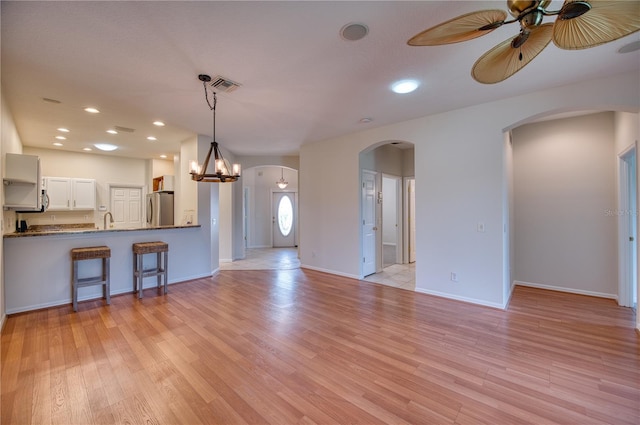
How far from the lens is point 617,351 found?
2.40m

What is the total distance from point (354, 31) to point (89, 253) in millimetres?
4216

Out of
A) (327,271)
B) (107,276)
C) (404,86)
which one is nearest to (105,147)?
(107,276)

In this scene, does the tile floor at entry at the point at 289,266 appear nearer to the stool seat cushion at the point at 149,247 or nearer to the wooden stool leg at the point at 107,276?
the stool seat cushion at the point at 149,247

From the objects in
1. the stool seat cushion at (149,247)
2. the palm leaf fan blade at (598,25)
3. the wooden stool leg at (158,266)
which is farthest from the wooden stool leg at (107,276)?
the palm leaf fan blade at (598,25)

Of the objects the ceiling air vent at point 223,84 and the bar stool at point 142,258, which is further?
the bar stool at point 142,258

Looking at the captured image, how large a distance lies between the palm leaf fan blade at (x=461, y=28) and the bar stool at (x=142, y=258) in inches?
172

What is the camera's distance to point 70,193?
6004 millimetres

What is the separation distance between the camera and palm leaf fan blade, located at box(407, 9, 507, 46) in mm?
1352

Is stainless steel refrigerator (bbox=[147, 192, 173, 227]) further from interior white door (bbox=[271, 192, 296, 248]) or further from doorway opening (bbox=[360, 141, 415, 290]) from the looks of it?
→ doorway opening (bbox=[360, 141, 415, 290])

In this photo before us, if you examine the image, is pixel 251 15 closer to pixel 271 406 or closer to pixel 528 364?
pixel 271 406

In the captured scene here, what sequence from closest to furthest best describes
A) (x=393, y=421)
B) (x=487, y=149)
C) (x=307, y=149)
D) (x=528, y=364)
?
(x=393, y=421) → (x=528, y=364) → (x=487, y=149) → (x=307, y=149)

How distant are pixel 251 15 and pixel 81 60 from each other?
5.91 feet

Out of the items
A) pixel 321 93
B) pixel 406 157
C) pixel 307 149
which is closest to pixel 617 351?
pixel 321 93

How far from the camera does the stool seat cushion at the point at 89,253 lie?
3490 mm
